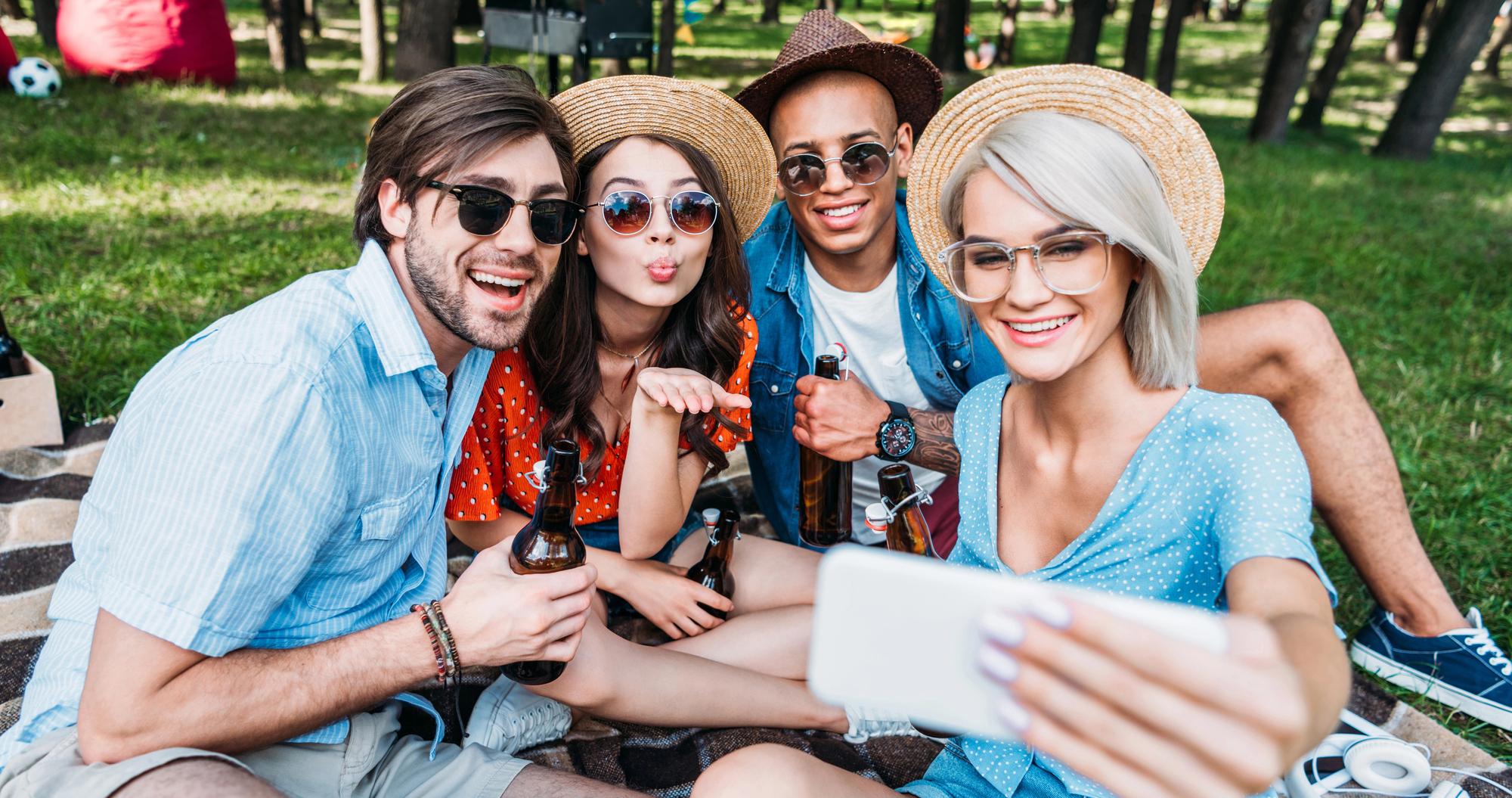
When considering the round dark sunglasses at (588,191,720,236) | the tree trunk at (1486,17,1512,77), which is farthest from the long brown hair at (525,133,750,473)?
the tree trunk at (1486,17,1512,77)

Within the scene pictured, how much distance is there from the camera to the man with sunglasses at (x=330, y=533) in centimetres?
166

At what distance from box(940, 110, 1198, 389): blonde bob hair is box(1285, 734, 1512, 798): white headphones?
135 cm

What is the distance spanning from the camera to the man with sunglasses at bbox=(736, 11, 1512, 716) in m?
2.92

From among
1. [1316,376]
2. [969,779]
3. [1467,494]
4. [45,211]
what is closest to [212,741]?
[969,779]

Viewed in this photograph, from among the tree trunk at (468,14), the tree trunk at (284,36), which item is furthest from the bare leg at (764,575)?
the tree trunk at (468,14)

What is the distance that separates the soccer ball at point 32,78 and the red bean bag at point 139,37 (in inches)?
38.0

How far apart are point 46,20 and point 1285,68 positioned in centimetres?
1851

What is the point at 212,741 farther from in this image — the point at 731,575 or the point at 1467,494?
the point at 1467,494

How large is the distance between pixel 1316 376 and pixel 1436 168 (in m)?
11.5

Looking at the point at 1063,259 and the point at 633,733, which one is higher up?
the point at 1063,259

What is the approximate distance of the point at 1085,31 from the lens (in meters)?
16.1

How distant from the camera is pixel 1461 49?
1133 cm

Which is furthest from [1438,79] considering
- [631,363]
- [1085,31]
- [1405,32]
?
[1405,32]

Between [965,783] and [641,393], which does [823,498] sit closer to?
[641,393]
